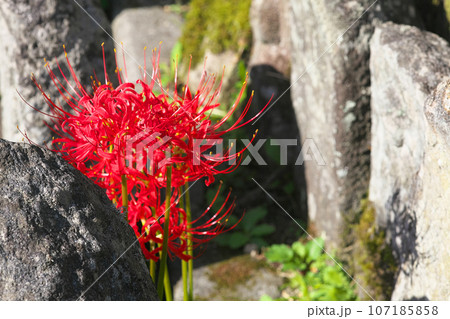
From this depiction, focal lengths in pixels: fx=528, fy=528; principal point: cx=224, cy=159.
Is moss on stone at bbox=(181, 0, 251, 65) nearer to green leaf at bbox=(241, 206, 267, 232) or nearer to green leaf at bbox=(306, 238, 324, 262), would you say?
green leaf at bbox=(241, 206, 267, 232)

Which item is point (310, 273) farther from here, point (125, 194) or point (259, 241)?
point (125, 194)

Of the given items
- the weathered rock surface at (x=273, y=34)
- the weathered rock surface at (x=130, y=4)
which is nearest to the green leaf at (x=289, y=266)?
the weathered rock surface at (x=273, y=34)

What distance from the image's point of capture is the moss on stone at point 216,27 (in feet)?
16.1

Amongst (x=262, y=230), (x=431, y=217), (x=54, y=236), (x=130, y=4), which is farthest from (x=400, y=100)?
(x=130, y=4)

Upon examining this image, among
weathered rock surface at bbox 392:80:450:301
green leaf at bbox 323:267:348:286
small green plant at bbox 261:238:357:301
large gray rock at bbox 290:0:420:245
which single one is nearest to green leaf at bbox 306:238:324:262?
small green plant at bbox 261:238:357:301

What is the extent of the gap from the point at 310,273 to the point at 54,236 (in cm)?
257

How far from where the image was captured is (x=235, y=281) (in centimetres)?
393

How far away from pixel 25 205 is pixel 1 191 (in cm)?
9

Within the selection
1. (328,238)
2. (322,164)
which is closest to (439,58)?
(322,164)

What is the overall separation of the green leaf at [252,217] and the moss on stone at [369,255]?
2.39 ft

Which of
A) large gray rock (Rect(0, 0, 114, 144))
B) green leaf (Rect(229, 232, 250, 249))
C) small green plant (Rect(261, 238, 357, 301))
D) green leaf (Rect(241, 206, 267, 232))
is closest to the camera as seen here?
large gray rock (Rect(0, 0, 114, 144))

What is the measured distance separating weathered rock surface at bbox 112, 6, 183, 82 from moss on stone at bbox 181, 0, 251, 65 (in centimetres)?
51

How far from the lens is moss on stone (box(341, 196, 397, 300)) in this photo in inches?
136
